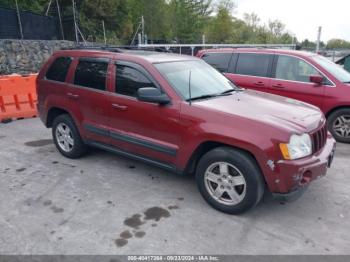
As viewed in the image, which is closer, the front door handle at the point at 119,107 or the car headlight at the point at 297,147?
the car headlight at the point at 297,147

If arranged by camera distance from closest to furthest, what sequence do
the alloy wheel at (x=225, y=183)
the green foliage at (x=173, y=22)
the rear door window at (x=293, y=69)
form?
the alloy wheel at (x=225, y=183) → the rear door window at (x=293, y=69) → the green foliage at (x=173, y=22)

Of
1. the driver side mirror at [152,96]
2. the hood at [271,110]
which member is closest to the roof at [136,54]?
the driver side mirror at [152,96]

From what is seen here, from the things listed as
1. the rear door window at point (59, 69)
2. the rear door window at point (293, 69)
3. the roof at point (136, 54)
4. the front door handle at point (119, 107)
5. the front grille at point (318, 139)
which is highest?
the roof at point (136, 54)

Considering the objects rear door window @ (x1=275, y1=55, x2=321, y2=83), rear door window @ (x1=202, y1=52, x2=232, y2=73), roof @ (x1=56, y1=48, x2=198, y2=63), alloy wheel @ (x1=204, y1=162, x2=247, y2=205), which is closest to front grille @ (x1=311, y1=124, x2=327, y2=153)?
alloy wheel @ (x1=204, y1=162, x2=247, y2=205)

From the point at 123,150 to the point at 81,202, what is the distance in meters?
0.95

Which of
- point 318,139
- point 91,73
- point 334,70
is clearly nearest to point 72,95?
point 91,73

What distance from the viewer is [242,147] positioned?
3.46 m

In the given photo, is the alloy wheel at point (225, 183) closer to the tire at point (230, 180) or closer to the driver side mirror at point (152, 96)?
the tire at point (230, 180)

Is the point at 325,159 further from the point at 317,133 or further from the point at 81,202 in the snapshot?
the point at 81,202

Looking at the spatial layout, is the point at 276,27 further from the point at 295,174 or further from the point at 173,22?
the point at 295,174

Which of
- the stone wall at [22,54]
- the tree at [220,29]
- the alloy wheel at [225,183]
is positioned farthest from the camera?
the tree at [220,29]

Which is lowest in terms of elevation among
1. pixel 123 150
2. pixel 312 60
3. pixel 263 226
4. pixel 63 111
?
pixel 263 226

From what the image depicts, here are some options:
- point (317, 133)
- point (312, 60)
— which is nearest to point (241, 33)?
point (312, 60)

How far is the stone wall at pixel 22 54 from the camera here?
46.2 ft
